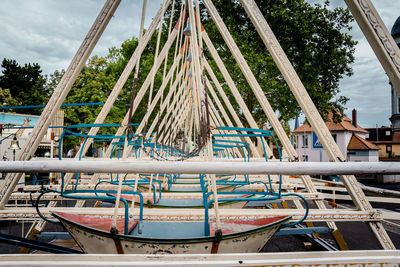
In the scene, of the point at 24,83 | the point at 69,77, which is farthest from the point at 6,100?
the point at 69,77

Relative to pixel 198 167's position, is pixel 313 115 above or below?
above

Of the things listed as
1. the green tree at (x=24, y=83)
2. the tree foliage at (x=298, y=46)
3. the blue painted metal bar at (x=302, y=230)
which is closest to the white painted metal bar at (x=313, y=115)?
the blue painted metal bar at (x=302, y=230)

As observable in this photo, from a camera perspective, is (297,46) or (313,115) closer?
(313,115)

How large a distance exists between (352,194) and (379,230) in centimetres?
60

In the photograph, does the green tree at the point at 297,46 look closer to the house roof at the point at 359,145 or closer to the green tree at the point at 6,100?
the house roof at the point at 359,145

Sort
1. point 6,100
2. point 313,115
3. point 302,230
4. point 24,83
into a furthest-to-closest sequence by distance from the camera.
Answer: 1. point 24,83
2. point 6,100
3. point 302,230
4. point 313,115

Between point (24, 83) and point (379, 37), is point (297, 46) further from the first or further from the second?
point (24, 83)

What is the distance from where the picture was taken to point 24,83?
162 ft

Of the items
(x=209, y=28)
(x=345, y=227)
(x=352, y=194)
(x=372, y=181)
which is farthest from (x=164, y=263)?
(x=372, y=181)

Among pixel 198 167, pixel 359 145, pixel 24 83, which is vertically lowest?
pixel 359 145

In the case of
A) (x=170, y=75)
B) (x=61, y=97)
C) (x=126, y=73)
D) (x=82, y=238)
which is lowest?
(x=82, y=238)

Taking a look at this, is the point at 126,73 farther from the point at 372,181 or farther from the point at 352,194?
the point at 372,181

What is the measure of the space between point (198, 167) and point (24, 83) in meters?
59.1

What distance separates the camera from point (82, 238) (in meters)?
2.79
